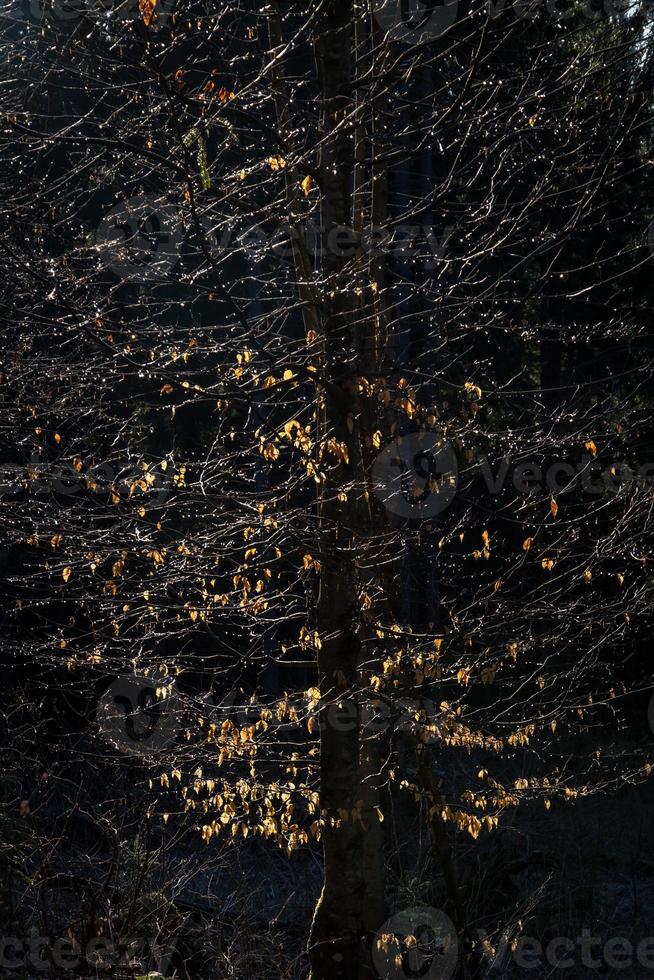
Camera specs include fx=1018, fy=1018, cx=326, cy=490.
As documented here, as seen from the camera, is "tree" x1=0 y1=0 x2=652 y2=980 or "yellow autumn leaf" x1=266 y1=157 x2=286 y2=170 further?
"yellow autumn leaf" x1=266 y1=157 x2=286 y2=170

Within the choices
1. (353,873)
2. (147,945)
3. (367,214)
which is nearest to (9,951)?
(147,945)

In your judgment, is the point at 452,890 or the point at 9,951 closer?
the point at 9,951

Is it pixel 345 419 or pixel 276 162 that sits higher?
pixel 276 162

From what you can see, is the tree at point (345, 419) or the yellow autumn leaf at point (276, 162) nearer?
the tree at point (345, 419)

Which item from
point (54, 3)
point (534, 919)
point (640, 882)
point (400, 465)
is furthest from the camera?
point (640, 882)

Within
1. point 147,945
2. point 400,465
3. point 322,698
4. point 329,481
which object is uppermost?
point 400,465

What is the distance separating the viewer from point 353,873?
20.0 ft

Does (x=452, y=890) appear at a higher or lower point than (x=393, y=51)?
lower

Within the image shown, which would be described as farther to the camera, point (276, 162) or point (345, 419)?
point (345, 419)

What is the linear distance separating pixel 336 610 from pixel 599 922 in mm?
5113

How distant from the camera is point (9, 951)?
543cm

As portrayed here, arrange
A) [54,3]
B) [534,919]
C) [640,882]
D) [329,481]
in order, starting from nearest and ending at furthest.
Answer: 1. [54,3]
2. [329,481]
3. [534,919]
4. [640,882]

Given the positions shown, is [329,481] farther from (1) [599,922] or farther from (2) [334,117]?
(1) [599,922]

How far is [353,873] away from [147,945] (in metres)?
1.27
